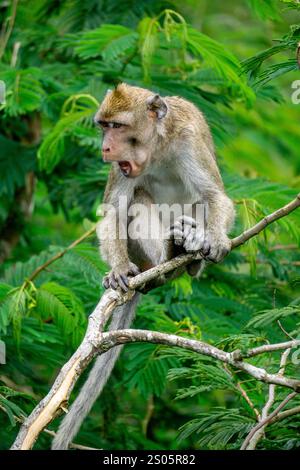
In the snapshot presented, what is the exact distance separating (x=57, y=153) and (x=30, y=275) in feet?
4.40

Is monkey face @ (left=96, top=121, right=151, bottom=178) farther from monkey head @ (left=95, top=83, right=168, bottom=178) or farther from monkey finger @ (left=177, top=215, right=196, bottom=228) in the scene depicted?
monkey finger @ (left=177, top=215, right=196, bottom=228)

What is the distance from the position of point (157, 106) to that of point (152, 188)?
2.78 ft

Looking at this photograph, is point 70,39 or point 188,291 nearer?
point 188,291

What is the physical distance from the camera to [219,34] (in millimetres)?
13047

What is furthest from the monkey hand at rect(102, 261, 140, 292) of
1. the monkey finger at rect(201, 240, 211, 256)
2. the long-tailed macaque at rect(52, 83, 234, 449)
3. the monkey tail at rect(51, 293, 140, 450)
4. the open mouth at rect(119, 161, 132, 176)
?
the open mouth at rect(119, 161, 132, 176)

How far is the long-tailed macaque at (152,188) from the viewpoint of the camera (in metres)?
7.17

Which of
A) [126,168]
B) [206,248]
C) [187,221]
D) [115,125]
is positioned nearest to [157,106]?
[115,125]

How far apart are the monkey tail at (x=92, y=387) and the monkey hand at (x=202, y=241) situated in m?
0.88

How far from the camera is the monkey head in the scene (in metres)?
7.35

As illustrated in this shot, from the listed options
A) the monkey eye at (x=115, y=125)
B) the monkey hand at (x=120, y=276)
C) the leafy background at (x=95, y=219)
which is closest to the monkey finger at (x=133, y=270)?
the monkey hand at (x=120, y=276)

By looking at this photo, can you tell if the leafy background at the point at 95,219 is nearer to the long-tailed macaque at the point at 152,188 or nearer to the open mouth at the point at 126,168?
Result: the long-tailed macaque at the point at 152,188

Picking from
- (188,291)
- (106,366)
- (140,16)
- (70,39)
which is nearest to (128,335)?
(106,366)
